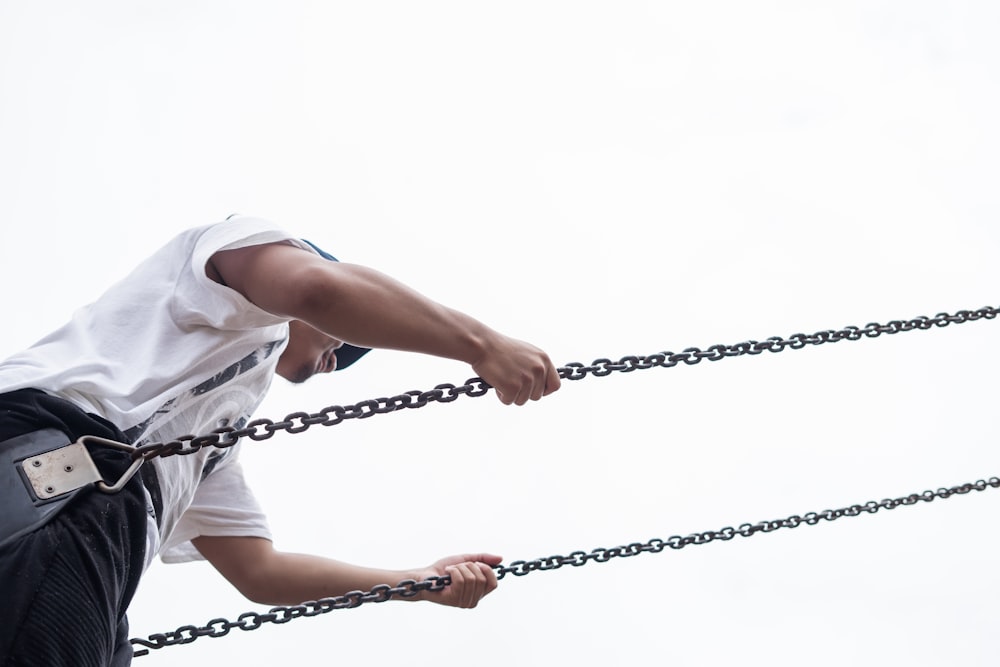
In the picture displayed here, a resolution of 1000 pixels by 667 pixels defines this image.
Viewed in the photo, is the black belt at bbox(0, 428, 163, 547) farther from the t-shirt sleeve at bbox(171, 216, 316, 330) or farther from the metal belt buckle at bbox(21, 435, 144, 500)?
the t-shirt sleeve at bbox(171, 216, 316, 330)

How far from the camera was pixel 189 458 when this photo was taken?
4.63 feet

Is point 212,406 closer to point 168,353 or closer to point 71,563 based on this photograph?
point 168,353

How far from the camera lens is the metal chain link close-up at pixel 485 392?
132 cm

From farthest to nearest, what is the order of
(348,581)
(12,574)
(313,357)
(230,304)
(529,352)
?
(348,581)
(313,357)
(529,352)
(230,304)
(12,574)

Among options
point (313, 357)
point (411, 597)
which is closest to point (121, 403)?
point (313, 357)

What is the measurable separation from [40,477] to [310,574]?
2.49ft

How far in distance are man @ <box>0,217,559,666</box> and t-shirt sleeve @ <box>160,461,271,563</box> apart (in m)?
0.22

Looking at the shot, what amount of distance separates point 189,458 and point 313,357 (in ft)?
0.93

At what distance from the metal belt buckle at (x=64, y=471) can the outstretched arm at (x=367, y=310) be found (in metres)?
0.26

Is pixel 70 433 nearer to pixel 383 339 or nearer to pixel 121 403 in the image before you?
pixel 121 403

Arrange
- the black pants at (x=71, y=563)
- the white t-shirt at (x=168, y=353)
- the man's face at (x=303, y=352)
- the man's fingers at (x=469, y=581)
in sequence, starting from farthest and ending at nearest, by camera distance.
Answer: the man's fingers at (x=469, y=581)
the man's face at (x=303, y=352)
the white t-shirt at (x=168, y=353)
the black pants at (x=71, y=563)

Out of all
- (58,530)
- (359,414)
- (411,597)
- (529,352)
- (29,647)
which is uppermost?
(529,352)

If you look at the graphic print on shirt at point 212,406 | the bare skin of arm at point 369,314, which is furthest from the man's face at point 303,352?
the graphic print on shirt at point 212,406

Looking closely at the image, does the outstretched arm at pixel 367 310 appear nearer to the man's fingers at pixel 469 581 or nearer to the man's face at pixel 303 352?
the man's face at pixel 303 352
